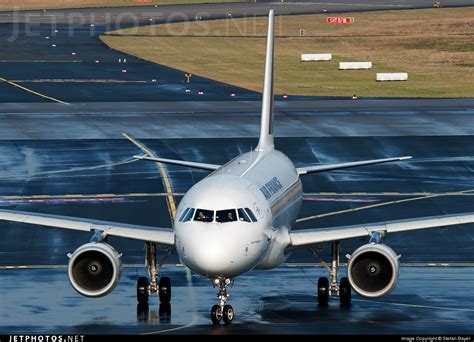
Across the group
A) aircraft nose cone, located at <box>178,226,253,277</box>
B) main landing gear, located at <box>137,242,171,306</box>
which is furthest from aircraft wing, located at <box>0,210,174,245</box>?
aircraft nose cone, located at <box>178,226,253,277</box>

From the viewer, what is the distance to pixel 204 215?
36938 millimetres

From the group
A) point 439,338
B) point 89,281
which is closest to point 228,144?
point 89,281

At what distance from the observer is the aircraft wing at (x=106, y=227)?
40562 millimetres

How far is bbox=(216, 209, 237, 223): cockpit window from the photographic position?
36.9 metres

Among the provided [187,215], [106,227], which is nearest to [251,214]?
[187,215]

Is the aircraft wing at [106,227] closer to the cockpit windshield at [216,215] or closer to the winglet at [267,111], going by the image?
the cockpit windshield at [216,215]

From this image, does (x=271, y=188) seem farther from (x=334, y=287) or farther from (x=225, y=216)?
(x=225, y=216)

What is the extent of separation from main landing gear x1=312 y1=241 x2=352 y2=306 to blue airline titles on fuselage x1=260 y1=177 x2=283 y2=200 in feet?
8.54

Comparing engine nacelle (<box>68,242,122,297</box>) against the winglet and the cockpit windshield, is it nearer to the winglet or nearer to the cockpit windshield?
the cockpit windshield

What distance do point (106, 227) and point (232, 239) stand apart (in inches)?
234

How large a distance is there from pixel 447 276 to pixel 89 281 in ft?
45.9

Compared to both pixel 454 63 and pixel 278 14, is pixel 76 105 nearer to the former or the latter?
pixel 454 63

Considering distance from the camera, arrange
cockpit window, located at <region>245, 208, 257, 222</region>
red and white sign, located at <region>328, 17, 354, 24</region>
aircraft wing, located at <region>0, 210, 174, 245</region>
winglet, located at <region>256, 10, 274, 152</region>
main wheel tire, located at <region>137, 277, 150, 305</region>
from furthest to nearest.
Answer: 1. red and white sign, located at <region>328, 17, 354, 24</region>
2. winglet, located at <region>256, 10, 274, 152</region>
3. main wheel tire, located at <region>137, 277, 150, 305</region>
4. aircraft wing, located at <region>0, 210, 174, 245</region>
5. cockpit window, located at <region>245, 208, 257, 222</region>

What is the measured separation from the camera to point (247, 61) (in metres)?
129
